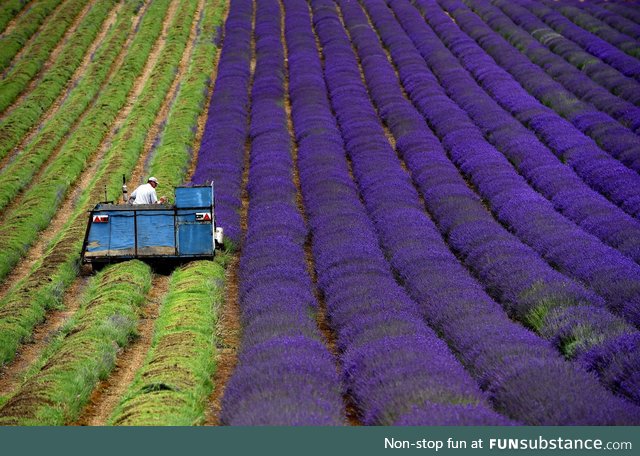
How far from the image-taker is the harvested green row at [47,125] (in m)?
20.3

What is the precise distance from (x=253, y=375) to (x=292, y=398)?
925mm

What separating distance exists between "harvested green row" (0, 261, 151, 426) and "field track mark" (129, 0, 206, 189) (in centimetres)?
669

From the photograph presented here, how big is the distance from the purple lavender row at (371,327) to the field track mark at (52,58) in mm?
12998

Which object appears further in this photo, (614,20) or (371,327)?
(614,20)

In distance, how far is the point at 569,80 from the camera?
26078 mm

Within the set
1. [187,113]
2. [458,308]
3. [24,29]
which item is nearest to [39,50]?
[24,29]

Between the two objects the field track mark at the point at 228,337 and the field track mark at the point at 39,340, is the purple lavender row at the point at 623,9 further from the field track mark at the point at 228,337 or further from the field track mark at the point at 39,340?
the field track mark at the point at 39,340

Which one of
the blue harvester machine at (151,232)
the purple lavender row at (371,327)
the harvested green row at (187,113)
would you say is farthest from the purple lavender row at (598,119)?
the harvested green row at (187,113)

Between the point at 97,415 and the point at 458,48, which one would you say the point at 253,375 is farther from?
the point at 458,48

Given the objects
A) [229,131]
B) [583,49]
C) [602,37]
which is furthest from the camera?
[602,37]

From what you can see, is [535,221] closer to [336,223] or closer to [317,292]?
[336,223]

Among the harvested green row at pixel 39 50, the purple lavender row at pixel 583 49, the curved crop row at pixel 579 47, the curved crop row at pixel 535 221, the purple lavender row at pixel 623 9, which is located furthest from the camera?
the purple lavender row at pixel 623 9

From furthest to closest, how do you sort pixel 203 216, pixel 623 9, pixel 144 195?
pixel 623 9, pixel 144 195, pixel 203 216

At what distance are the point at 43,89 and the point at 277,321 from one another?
853 inches
